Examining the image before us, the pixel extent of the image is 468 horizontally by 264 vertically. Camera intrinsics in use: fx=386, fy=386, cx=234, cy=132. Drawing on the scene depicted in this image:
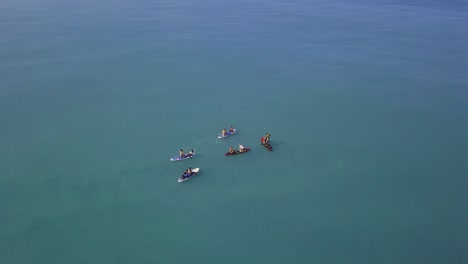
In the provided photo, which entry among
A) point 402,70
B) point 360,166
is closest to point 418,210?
point 360,166

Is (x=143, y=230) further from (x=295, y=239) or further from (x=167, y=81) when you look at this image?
(x=167, y=81)

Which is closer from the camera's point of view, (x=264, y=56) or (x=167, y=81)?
(x=167, y=81)

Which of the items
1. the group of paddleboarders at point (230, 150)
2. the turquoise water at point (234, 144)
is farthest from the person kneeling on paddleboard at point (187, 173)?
the turquoise water at point (234, 144)

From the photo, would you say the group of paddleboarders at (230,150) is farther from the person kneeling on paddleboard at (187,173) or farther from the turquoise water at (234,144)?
the turquoise water at (234,144)

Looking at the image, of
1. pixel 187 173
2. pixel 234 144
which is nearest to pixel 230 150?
pixel 234 144

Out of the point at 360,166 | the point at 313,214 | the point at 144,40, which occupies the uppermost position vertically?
the point at 144,40

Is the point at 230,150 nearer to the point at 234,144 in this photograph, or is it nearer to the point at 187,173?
the point at 234,144

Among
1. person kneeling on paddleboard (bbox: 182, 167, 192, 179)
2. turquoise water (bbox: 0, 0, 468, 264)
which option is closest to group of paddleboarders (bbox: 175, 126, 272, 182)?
person kneeling on paddleboard (bbox: 182, 167, 192, 179)

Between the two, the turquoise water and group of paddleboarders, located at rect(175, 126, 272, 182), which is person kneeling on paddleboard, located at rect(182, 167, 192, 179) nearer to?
group of paddleboarders, located at rect(175, 126, 272, 182)
